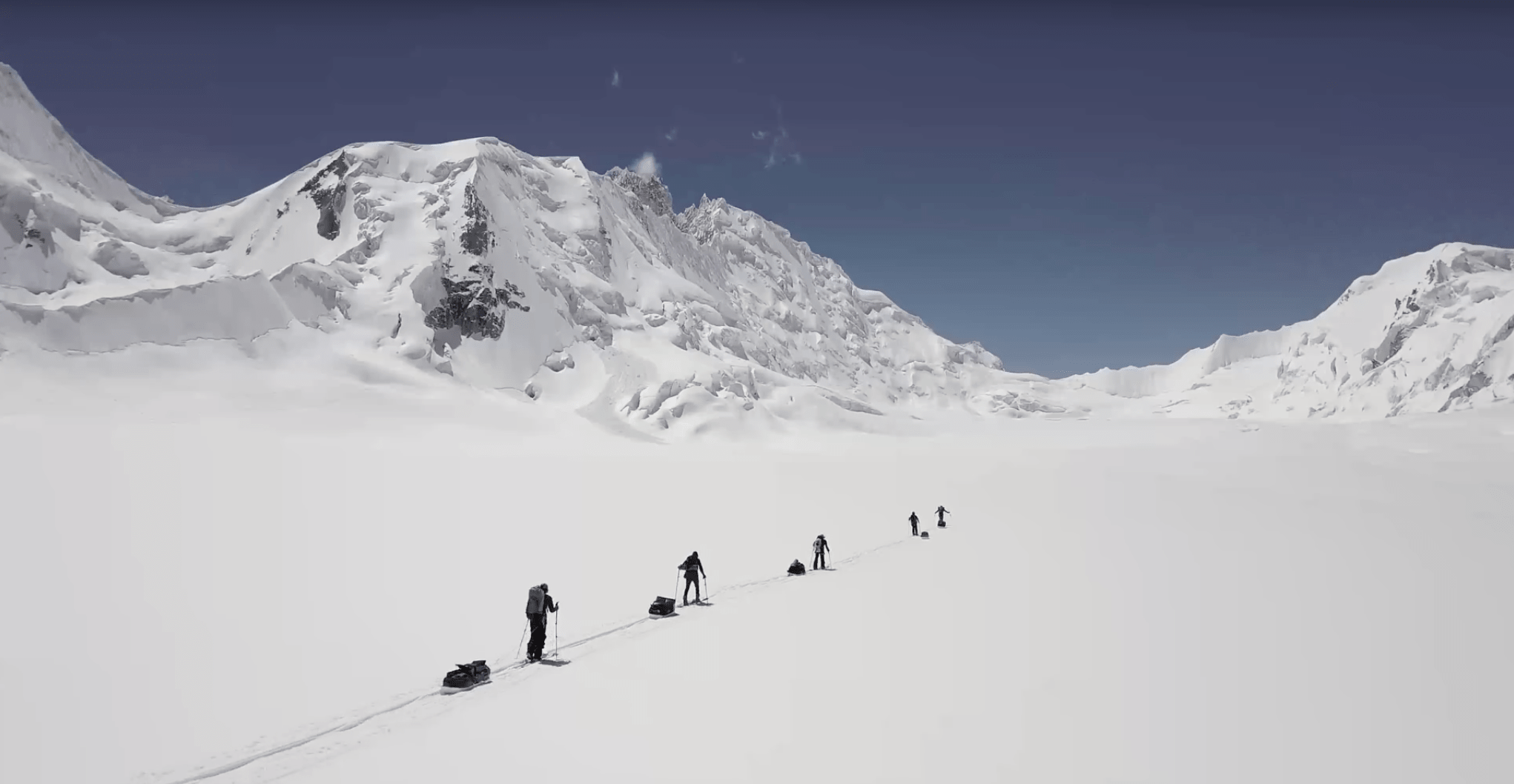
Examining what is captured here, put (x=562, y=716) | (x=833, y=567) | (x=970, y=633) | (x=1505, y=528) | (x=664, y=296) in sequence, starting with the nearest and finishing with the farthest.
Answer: (x=562, y=716) → (x=970, y=633) → (x=833, y=567) → (x=1505, y=528) → (x=664, y=296)

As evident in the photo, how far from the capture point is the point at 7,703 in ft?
41.8

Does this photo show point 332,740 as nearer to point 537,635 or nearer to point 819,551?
point 537,635

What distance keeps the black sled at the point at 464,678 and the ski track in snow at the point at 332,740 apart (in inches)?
4.9

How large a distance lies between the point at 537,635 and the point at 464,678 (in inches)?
84.2

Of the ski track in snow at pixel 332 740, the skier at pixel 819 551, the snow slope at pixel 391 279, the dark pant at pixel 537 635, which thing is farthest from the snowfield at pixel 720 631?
the snow slope at pixel 391 279

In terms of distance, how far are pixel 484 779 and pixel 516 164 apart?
196 meters

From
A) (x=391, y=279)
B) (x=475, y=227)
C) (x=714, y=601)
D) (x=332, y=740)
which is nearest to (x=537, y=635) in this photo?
(x=332, y=740)

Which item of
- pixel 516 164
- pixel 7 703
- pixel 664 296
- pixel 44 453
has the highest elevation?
pixel 516 164

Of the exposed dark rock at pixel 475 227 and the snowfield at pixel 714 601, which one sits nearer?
the snowfield at pixel 714 601

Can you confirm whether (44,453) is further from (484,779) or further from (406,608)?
(484,779)

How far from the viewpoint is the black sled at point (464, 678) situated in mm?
14133

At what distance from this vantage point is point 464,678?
1424 centimetres

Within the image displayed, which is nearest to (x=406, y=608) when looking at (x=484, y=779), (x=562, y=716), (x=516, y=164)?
(x=562, y=716)

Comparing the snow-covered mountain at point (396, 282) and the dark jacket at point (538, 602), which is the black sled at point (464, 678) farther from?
the snow-covered mountain at point (396, 282)
